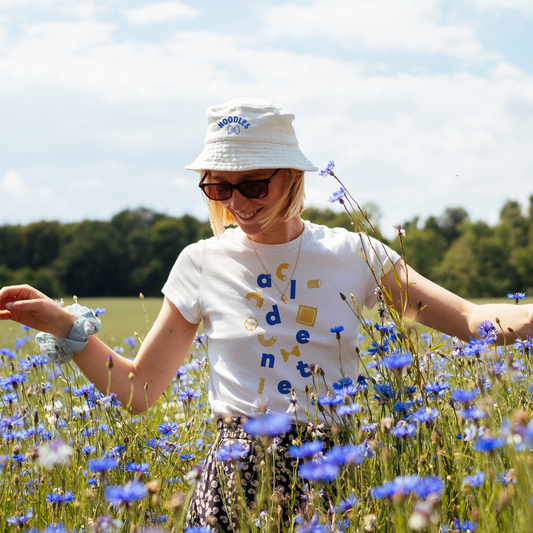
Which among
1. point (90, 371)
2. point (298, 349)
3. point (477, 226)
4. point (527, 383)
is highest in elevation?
point (527, 383)

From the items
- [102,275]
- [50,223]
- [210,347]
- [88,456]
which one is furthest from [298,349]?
[50,223]

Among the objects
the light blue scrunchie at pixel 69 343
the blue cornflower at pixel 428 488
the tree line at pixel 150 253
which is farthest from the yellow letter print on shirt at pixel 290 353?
the tree line at pixel 150 253

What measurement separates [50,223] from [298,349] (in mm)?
51467

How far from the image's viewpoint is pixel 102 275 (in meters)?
45.2

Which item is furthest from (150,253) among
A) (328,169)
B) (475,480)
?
(475,480)

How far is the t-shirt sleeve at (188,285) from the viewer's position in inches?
70.1

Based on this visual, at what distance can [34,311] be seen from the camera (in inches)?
61.9

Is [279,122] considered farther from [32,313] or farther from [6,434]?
[6,434]

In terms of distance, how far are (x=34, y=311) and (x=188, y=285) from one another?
18.6 inches

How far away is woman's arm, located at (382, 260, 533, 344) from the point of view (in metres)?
1.54

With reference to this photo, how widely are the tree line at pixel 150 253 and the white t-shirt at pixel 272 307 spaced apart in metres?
38.5

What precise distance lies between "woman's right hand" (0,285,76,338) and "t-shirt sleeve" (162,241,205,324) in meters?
0.32

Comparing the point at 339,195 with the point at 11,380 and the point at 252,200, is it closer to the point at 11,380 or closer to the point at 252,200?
the point at 252,200

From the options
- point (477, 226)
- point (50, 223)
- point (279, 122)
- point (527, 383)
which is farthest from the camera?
point (50, 223)
